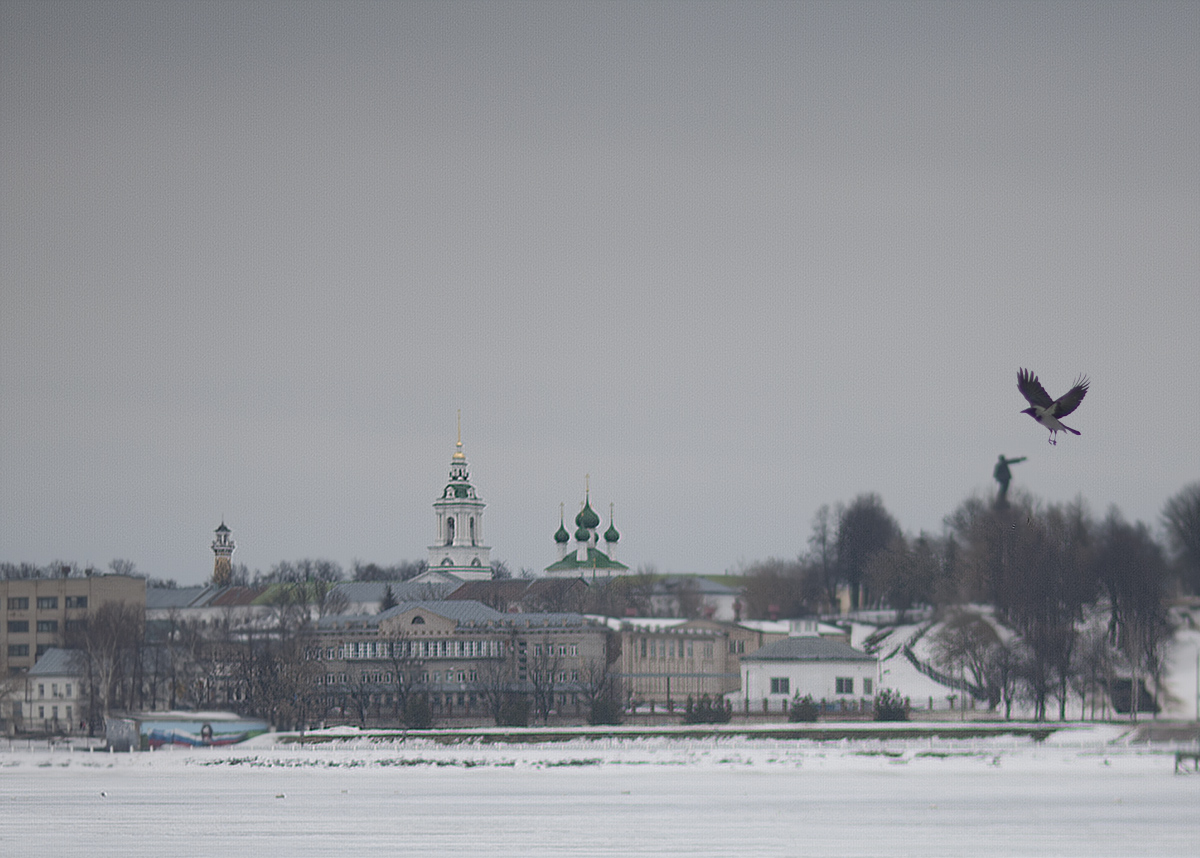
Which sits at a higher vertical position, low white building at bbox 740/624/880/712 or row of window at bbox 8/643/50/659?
row of window at bbox 8/643/50/659

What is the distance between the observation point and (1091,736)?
243 ft

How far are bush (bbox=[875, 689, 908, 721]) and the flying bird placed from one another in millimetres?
80026

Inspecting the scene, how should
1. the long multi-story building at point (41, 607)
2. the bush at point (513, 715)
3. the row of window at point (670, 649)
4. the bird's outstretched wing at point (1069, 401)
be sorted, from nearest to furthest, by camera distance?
the bird's outstretched wing at point (1069, 401) < the bush at point (513, 715) < the row of window at point (670, 649) < the long multi-story building at point (41, 607)

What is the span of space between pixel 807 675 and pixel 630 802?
6482 cm

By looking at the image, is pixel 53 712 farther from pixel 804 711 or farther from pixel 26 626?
pixel 804 711

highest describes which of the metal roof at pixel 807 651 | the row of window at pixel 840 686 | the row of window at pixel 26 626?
the row of window at pixel 26 626

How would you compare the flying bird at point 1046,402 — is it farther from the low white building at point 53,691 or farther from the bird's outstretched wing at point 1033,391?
the low white building at point 53,691

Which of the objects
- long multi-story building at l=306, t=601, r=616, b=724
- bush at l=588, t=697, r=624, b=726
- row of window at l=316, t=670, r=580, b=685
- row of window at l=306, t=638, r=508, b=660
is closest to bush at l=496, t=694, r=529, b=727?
long multi-story building at l=306, t=601, r=616, b=724

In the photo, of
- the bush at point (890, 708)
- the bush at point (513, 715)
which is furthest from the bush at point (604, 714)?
the bush at point (890, 708)

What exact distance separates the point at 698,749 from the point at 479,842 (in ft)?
149

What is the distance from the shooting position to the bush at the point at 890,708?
116125 mm

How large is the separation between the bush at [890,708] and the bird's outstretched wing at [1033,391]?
80.0 m

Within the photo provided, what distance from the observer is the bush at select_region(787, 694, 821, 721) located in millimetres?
122688

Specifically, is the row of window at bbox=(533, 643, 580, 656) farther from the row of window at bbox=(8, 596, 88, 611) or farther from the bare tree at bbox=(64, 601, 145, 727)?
the row of window at bbox=(8, 596, 88, 611)
